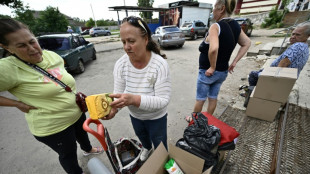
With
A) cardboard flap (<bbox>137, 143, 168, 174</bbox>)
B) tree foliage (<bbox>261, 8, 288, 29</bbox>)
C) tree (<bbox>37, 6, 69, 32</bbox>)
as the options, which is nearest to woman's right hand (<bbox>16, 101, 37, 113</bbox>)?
cardboard flap (<bbox>137, 143, 168, 174</bbox>)

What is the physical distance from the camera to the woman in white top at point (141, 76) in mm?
1008

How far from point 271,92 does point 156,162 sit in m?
2.27

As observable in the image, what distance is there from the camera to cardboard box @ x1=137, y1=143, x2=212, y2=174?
1.12 meters

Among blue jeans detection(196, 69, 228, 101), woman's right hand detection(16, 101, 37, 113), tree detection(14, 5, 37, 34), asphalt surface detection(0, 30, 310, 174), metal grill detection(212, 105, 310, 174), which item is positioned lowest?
asphalt surface detection(0, 30, 310, 174)

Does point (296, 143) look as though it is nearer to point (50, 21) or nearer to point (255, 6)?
point (50, 21)

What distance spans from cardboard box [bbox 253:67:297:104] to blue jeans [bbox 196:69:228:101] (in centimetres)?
80

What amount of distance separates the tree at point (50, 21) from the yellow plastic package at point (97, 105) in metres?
19.5

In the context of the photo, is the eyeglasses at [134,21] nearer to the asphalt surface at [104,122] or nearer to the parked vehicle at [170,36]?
the asphalt surface at [104,122]

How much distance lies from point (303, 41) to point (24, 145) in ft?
16.7

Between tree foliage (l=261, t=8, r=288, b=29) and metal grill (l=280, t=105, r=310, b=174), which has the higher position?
tree foliage (l=261, t=8, r=288, b=29)

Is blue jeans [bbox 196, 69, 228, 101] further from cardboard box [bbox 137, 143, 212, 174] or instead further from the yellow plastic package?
the yellow plastic package

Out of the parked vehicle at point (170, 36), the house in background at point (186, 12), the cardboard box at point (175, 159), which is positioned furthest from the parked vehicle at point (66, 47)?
the house in background at point (186, 12)

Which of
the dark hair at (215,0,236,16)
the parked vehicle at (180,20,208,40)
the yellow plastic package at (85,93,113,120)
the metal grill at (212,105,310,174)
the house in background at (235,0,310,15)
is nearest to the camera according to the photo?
the yellow plastic package at (85,93,113,120)

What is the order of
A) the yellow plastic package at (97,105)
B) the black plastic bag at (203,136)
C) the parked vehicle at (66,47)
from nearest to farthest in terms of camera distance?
the yellow plastic package at (97,105)
the black plastic bag at (203,136)
the parked vehicle at (66,47)
